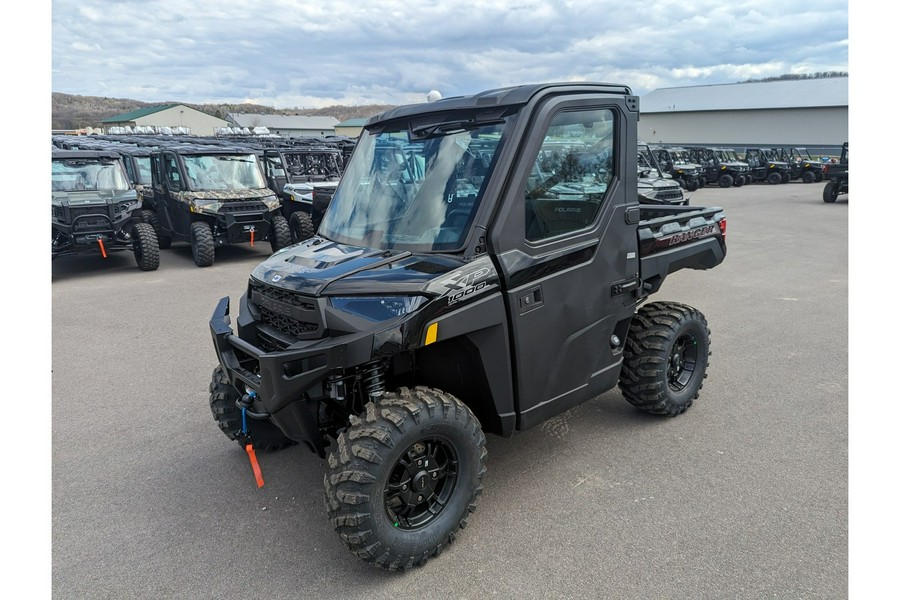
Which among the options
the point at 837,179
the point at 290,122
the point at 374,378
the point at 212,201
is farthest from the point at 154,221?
the point at 290,122

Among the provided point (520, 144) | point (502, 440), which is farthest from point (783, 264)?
point (520, 144)

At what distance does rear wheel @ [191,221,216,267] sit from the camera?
1095cm

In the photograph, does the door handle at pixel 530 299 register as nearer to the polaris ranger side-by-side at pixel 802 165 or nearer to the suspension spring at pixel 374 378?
the suspension spring at pixel 374 378

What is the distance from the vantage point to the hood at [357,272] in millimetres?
2934

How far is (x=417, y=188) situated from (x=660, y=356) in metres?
2.09

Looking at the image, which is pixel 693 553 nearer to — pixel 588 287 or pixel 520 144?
pixel 588 287

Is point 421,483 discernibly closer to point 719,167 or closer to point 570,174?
point 570,174

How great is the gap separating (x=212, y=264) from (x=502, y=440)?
28.4 ft

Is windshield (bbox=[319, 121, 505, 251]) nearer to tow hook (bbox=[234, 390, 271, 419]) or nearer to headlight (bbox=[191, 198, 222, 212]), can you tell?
tow hook (bbox=[234, 390, 271, 419])

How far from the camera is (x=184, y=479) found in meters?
3.92

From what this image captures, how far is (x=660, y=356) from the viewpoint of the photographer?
425cm

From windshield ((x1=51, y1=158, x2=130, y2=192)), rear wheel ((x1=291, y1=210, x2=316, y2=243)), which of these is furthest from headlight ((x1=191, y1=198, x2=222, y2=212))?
rear wheel ((x1=291, y1=210, x2=316, y2=243))

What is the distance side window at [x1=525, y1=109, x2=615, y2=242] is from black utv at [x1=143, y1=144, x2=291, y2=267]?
8949mm

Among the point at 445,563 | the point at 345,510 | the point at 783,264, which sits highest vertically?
the point at 783,264
